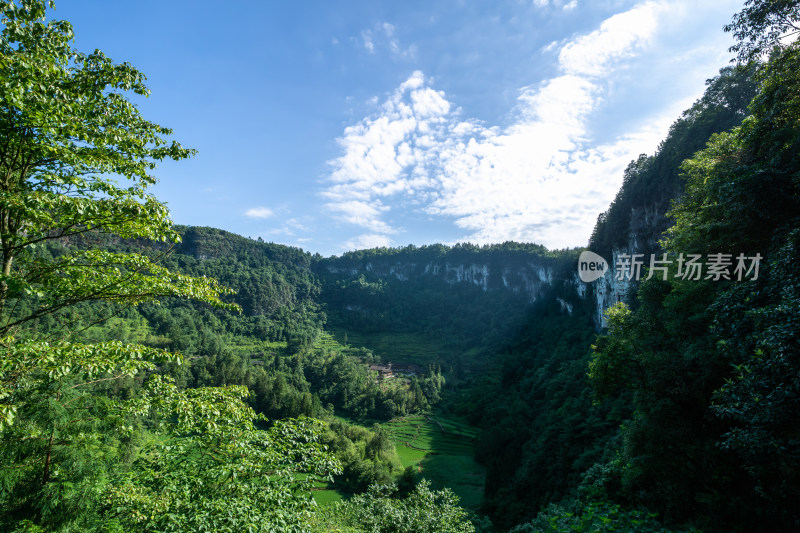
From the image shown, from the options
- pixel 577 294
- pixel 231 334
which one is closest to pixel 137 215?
pixel 577 294

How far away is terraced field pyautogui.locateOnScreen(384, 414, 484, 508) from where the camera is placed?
4747cm

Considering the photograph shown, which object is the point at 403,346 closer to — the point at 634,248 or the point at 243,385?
the point at 634,248

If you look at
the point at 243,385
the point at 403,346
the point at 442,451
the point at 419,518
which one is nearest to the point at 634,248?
the point at 442,451

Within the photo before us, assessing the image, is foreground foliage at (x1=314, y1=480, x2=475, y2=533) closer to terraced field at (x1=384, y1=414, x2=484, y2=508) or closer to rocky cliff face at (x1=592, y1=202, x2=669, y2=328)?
Answer: rocky cliff face at (x1=592, y1=202, x2=669, y2=328)

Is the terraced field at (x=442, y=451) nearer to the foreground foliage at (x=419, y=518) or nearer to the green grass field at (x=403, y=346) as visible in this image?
the foreground foliage at (x=419, y=518)

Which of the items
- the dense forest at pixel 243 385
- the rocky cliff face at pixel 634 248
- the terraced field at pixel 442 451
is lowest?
the terraced field at pixel 442 451

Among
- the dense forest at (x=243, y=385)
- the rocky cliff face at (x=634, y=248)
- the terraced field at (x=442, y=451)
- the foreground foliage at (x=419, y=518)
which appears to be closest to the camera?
the dense forest at (x=243, y=385)

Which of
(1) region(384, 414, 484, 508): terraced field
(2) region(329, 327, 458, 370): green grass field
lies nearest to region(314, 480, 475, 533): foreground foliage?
(1) region(384, 414, 484, 508): terraced field

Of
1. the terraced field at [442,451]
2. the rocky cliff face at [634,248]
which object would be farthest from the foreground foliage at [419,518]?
the terraced field at [442,451]

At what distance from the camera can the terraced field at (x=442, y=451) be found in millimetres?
47469

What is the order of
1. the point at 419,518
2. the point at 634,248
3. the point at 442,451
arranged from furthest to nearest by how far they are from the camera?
the point at 442,451 → the point at 634,248 → the point at 419,518

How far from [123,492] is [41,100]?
7.48 m

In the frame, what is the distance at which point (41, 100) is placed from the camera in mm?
4871

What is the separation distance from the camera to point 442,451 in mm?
60344
